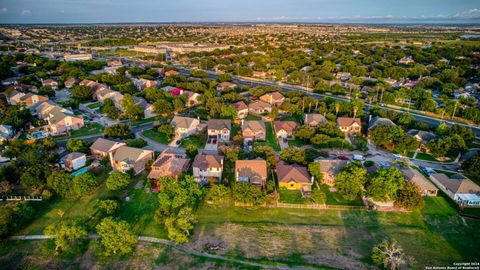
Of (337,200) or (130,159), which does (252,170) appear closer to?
(337,200)

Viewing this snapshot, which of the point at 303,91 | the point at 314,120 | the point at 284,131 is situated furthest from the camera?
the point at 303,91

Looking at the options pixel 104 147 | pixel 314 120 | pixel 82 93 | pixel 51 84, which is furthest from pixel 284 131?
pixel 51 84

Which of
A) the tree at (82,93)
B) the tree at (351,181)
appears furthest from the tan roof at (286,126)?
the tree at (82,93)

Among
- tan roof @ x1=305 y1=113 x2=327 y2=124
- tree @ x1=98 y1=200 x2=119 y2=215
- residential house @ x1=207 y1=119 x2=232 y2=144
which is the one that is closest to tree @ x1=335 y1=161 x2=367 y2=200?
tan roof @ x1=305 y1=113 x2=327 y2=124

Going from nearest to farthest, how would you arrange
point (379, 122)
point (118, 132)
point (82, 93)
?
point (118, 132) < point (379, 122) < point (82, 93)

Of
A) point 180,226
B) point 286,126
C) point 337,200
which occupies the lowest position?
point 337,200

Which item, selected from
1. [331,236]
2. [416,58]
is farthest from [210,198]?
[416,58]

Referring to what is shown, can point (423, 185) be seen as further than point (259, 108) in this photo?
No

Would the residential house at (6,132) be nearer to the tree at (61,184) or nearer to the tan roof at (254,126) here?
the tree at (61,184)
